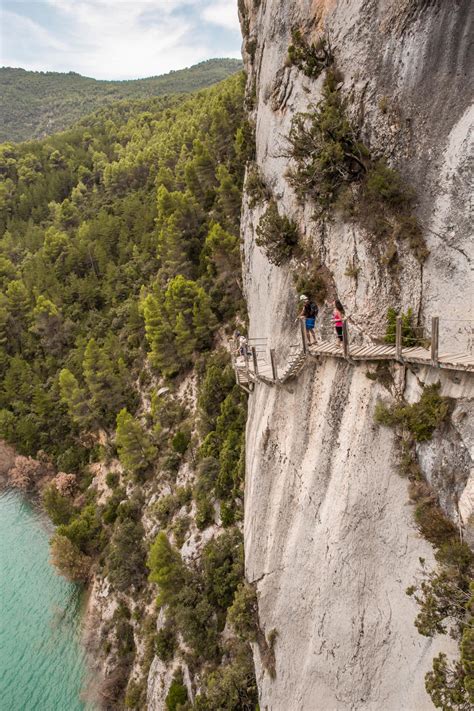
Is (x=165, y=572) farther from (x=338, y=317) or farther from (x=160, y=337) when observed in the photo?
(x=338, y=317)

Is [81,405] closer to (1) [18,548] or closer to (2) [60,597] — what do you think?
(1) [18,548]

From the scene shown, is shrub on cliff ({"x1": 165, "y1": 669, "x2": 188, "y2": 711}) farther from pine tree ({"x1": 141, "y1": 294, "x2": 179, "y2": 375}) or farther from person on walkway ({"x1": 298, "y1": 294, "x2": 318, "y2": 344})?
pine tree ({"x1": 141, "y1": 294, "x2": 179, "y2": 375})

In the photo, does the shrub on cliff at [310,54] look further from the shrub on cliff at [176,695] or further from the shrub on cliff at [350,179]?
the shrub on cliff at [176,695]

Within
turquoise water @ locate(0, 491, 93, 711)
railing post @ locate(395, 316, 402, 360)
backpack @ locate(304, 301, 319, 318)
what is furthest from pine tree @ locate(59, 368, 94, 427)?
railing post @ locate(395, 316, 402, 360)

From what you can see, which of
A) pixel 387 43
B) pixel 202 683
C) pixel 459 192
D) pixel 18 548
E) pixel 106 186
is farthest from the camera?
pixel 106 186

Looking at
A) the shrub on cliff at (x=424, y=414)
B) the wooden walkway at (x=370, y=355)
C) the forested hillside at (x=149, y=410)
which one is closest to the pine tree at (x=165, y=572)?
the forested hillside at (x=149, y=410)

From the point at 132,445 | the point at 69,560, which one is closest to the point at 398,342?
the point at 132,445

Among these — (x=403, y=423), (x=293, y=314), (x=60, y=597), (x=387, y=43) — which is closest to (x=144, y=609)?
(x=60, y=597)
